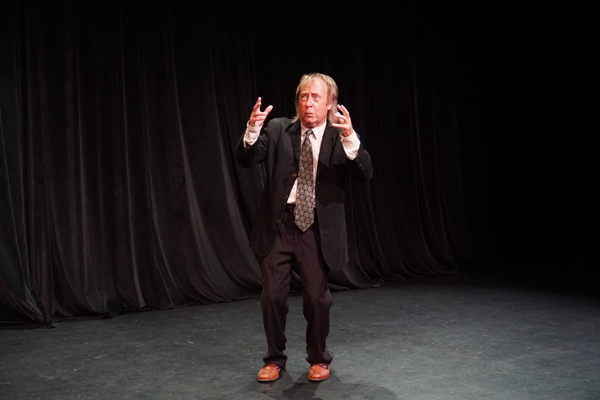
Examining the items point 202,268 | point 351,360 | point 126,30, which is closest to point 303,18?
point 126,30

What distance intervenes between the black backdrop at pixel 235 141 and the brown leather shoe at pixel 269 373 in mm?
1949

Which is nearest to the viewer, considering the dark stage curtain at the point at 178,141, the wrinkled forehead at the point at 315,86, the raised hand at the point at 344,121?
the raised hand at the point at 344,121

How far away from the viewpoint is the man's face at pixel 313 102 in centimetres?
307

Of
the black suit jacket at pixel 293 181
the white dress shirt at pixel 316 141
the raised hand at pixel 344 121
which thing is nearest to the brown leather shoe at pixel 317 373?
the black suit jacket at pixel 293 181

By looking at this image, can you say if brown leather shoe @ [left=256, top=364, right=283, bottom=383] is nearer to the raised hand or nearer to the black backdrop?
the raised hand

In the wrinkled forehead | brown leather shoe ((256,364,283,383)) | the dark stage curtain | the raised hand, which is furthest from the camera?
the dark stage curtain

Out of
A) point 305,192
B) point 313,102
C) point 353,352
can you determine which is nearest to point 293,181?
point 305,192

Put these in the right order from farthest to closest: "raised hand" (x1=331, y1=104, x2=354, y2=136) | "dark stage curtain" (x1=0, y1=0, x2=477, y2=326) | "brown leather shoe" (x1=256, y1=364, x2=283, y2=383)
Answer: "dark stage curtain" (x1=0, y1=0, x2=477, y2=326) < "brown leather shoe" (x1=256, y1=364, x2=283, y2=383) < "raised hand" (x1=331, y1=104, x2=354, y2=136)

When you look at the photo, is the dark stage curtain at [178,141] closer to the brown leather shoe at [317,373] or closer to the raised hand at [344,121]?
the brown leather shoe at [317,373]

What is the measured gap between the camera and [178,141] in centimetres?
531

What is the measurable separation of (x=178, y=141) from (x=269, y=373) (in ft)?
8.43

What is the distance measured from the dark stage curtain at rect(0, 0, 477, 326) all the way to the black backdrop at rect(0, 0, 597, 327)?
1 centimetres

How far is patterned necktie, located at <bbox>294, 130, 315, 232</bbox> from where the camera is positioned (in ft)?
10.2

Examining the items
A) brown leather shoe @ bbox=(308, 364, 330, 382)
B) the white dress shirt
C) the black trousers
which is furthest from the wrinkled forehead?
brown leather shoe @ bbox=(308, 364, 330, 382)
